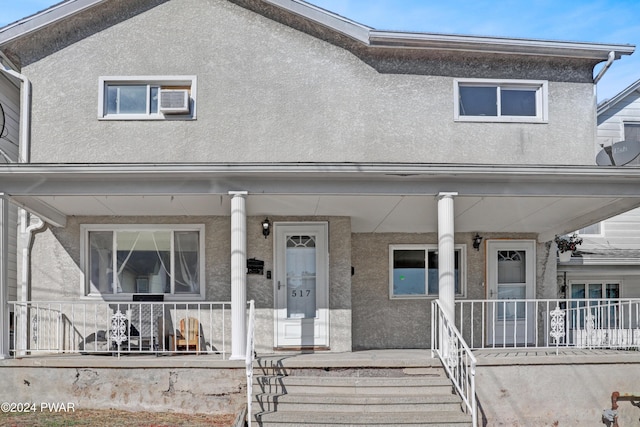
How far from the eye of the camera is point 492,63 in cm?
974

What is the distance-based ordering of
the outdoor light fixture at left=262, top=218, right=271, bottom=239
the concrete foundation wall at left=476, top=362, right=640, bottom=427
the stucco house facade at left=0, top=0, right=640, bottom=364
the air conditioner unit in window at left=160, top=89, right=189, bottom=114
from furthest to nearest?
1. the outdoor light fixture at left=262, top=218, right=271, bottom=239
2. the stucco house facade at left=0, top=0, right=640, bottom=364
3. the air conditioner unit in window at left=160, top=89, right=189, bottom=114
4. the concrete foundation wall at left=476, top=362, right=640, bottom=427

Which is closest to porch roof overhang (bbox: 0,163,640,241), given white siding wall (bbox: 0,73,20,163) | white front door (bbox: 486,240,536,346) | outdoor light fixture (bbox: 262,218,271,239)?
outdoor light fixture (bbox: 262,218,271,239)

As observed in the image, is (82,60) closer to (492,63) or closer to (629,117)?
(492,63)

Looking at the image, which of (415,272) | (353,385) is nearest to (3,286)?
(353,385)

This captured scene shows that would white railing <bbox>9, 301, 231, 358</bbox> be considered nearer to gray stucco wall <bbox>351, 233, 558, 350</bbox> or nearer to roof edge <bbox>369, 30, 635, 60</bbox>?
gray stucco wall <bbox>351, 233, 558, 350</bbox>

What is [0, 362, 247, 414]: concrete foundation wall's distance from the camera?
754cm

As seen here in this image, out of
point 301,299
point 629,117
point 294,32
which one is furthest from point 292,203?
point 629,117

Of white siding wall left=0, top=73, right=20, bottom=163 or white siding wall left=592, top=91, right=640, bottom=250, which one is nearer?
white siding wall left=0, top=73, right=20, bottom=163

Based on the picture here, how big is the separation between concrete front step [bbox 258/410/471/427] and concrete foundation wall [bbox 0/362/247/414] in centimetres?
86

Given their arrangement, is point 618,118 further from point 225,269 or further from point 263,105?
point 225,269

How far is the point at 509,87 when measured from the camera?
32.1ft

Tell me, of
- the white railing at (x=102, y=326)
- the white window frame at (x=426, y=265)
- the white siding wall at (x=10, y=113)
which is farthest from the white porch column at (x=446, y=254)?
the white siding wall at (x=10, y=113)

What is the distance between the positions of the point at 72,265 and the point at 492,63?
7507 millimetres

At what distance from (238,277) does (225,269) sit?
207cm
